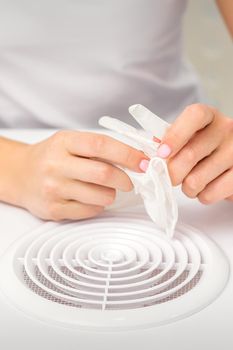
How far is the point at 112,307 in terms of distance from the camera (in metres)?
0.54

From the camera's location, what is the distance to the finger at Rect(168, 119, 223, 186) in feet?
1.99

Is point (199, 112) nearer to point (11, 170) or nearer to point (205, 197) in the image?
point (205, 197)

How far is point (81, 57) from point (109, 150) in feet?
1.24

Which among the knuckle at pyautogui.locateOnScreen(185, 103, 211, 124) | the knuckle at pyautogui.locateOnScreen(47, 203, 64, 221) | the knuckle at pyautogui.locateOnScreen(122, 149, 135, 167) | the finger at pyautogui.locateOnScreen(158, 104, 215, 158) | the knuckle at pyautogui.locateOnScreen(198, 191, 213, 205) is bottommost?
the knuckle at pyautogui.locateOnScreen(47, 203, 64, 221)

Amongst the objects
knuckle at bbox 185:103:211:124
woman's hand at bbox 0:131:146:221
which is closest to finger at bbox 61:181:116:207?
woman's hand at bbox 0:131:146:221

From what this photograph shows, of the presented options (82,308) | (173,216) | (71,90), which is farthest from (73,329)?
(71,90)

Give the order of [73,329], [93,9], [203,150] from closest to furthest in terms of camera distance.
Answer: [73,329], [203,150], [93,9]

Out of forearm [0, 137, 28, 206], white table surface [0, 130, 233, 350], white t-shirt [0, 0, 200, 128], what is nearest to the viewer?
white table surface [0, 130, 233, 350]

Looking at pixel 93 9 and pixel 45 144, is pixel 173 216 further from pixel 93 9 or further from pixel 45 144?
pixel 93 9

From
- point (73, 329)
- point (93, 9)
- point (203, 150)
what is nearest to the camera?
point (73, 329)

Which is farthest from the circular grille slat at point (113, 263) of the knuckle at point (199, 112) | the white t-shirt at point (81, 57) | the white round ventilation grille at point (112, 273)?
the white t-shirt at point (81, 57)

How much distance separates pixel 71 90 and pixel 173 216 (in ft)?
1.35

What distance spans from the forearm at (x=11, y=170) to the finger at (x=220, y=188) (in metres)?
0.20

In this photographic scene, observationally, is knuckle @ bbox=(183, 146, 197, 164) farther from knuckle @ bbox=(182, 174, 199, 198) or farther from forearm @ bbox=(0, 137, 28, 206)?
forearm @ bbox=(0, 137, 28, 206)
